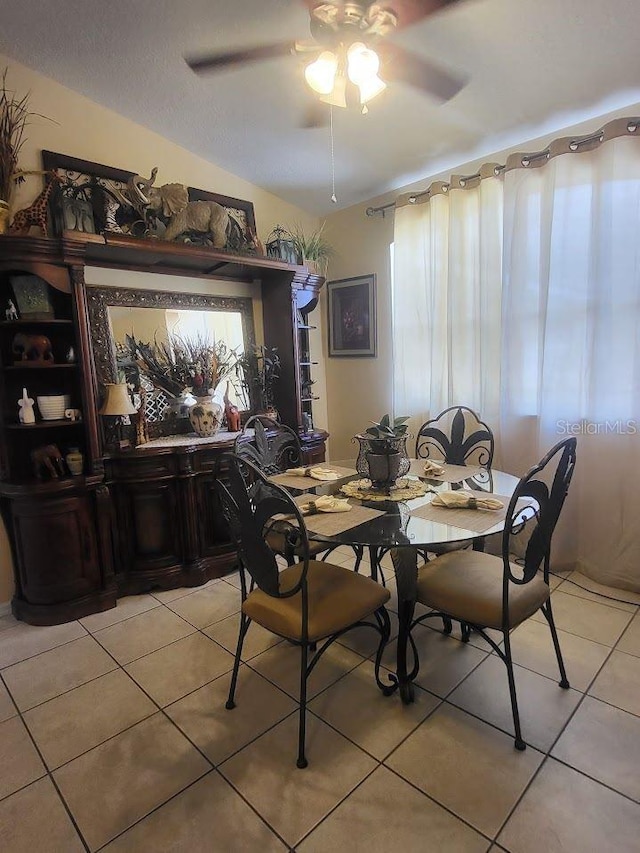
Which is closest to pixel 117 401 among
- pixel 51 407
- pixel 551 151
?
pixel 51 407

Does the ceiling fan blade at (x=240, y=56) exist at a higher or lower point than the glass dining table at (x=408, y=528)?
higher

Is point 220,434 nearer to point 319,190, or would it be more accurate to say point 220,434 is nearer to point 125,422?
point 125,422

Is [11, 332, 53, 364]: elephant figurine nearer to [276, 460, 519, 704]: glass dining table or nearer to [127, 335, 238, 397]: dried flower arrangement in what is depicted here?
[127, 335, 238, 397]: dried flower arrangement

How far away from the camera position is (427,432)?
286 cm

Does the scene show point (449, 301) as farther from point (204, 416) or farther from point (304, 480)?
point (204, 416)

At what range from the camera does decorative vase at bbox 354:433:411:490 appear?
6.69 ft

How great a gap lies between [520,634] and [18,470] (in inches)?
110

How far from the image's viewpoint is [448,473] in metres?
2.34

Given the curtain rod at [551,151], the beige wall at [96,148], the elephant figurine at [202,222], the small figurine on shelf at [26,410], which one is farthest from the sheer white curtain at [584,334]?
the small figurine on shelf at [26,410]

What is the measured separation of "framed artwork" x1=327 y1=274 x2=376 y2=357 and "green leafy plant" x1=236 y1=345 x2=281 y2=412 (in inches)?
26.6

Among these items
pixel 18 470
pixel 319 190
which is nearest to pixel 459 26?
pixel 319 190

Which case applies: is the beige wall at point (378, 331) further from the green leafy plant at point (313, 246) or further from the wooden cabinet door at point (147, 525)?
the wooden cabinet door at point (147, 525)

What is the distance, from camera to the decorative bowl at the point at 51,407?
2.52 meters

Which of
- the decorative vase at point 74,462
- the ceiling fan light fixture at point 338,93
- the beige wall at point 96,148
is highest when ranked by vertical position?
the beige wall at point 96,148
